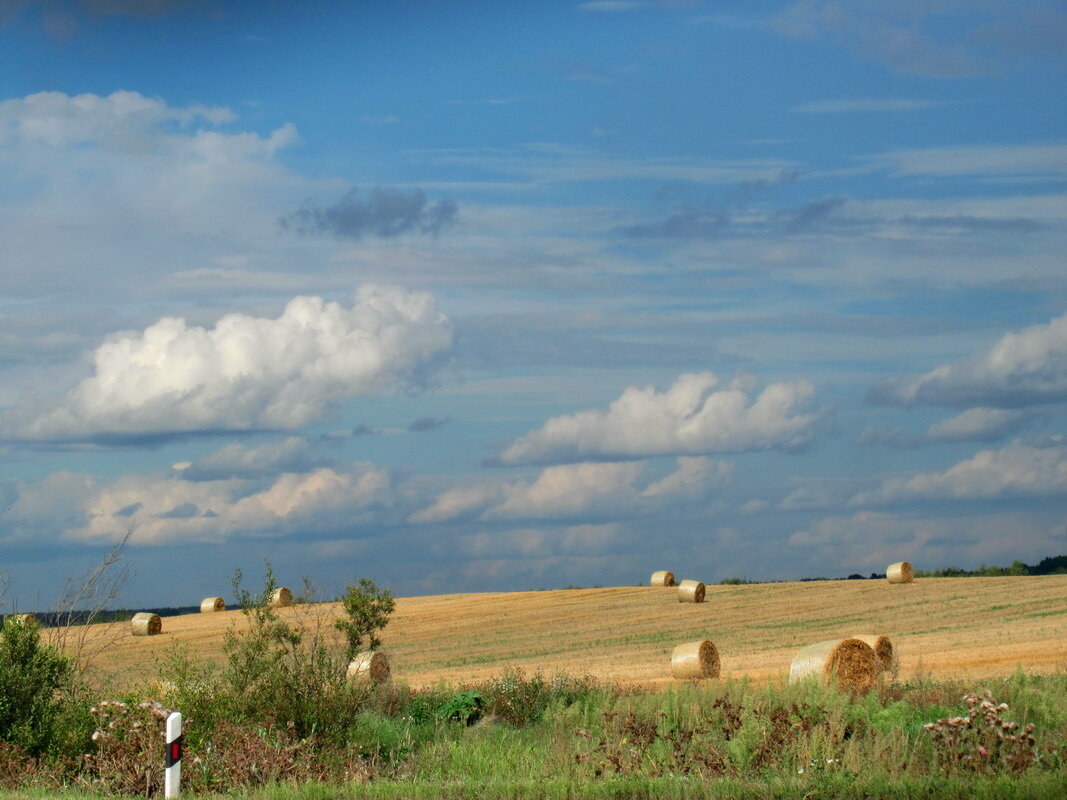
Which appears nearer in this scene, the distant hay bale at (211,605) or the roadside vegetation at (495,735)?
the roadside vegetation at (495,735)

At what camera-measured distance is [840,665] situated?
69.4 ft

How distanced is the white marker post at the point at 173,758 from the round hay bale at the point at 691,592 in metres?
36.4

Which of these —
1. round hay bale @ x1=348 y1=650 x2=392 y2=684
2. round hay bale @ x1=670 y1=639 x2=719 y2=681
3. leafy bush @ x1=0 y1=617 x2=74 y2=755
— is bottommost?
round hay bale @ x1=670 y1=639 x2=719 y2=681

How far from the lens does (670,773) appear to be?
12.6m

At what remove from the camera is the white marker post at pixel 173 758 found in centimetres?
1169

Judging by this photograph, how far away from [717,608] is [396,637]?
12.1m

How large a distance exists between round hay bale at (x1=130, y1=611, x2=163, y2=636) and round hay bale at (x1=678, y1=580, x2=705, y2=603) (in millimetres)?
21089

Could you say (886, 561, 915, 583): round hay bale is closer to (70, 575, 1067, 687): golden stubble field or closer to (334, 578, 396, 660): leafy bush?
(70, 575, 1067, 687): golden stubble field

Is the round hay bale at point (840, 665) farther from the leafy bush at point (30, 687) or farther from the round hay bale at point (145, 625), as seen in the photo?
the round hay bale at point (145, 625)

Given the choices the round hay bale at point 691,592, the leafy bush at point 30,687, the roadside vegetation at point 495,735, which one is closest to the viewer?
the roadside vegetation at point 495,735

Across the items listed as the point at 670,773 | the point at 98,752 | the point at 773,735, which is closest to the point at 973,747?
the point at 773,735

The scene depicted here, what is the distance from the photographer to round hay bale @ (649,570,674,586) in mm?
52719

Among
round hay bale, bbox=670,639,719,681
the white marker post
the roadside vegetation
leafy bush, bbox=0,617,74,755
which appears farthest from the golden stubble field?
the white marker post

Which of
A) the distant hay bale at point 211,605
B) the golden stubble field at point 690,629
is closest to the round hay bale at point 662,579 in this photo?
the golden stubble field at point 690,629
